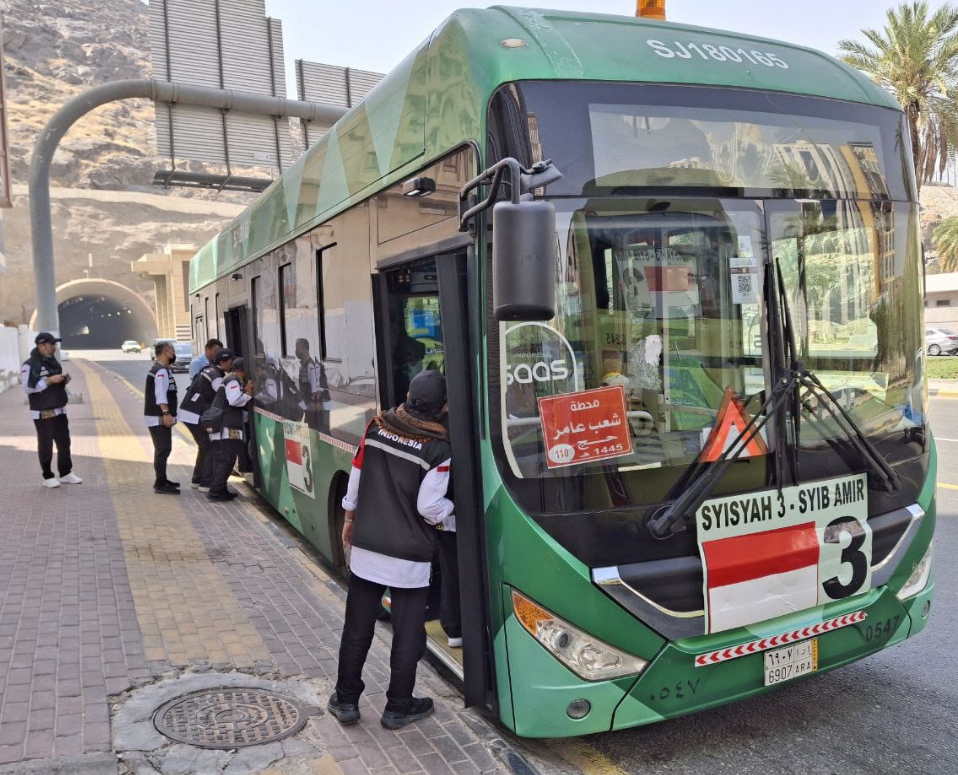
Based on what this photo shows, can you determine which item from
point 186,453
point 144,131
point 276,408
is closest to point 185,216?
point 144,131

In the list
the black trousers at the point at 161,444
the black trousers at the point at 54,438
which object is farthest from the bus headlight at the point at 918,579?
the black trousers at the point at 54,438

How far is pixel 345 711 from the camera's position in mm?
4023

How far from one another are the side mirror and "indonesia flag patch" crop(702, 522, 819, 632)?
127 centimetres

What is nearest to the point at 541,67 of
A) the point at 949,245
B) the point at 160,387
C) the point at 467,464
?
the point at 467,464

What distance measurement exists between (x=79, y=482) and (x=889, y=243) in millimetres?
9710

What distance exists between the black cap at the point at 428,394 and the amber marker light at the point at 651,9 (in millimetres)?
2371

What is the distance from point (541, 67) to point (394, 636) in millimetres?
2583

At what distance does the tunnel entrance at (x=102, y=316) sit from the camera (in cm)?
7400

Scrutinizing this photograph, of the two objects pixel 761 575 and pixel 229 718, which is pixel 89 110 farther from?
pixel 761 575

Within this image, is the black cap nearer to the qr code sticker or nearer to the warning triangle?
the warning triangle

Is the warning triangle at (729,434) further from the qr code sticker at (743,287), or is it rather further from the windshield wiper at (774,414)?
the qr code sticker at (743,287)

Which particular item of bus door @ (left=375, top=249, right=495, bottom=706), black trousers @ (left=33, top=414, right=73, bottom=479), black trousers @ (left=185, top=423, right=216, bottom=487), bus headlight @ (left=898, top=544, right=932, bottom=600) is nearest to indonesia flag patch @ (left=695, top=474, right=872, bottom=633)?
bus headlight @ (left=898, top=544, right=932, bottom=600)

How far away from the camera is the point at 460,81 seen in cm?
371

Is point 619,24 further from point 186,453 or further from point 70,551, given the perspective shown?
point 186,453
